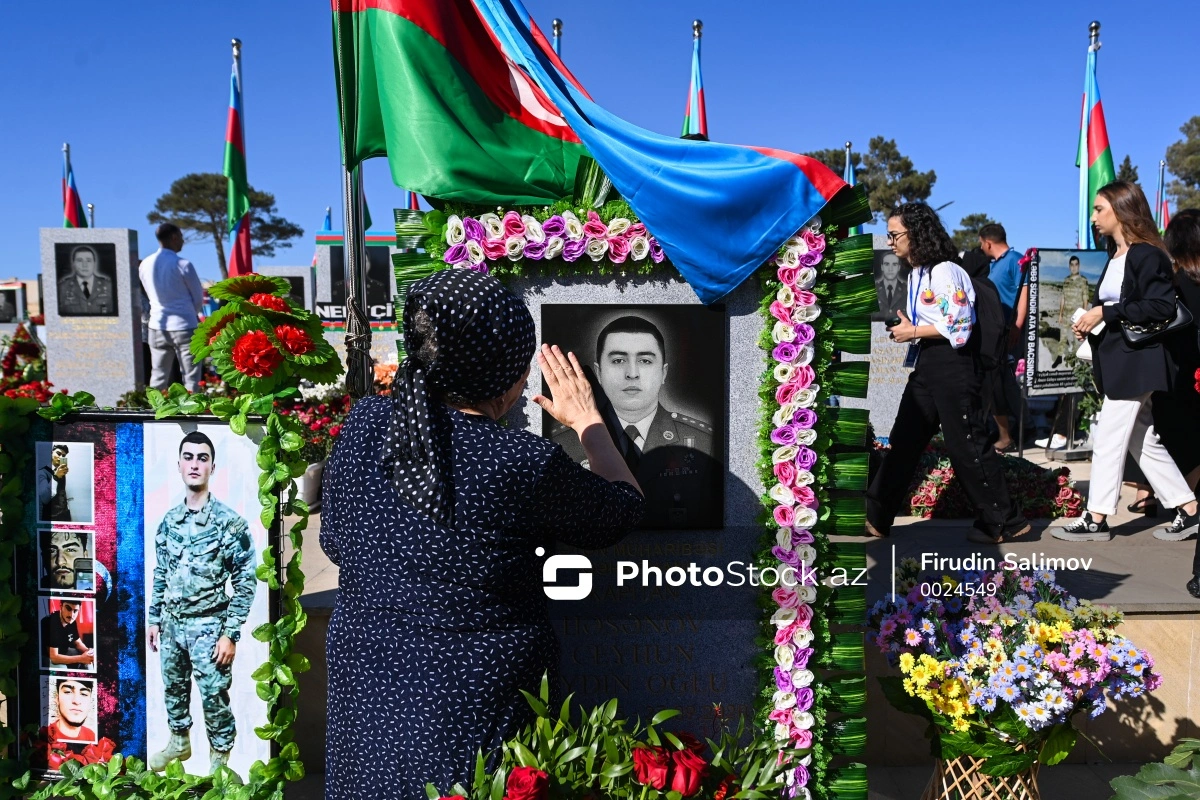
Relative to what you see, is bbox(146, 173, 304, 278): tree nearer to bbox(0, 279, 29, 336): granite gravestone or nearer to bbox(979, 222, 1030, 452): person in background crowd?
bbox(0, 279, 29, 336): granite gravestone

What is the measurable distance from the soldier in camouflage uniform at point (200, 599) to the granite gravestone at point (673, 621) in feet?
2.98

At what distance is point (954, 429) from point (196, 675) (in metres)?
3.58

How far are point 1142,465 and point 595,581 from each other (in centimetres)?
341

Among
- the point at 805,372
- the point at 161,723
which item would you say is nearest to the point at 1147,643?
the point at 805,372

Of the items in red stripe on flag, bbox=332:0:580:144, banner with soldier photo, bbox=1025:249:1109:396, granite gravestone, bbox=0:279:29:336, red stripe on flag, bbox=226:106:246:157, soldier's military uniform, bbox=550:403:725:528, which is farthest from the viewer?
granite gravestone, bbox=0:279:29:336

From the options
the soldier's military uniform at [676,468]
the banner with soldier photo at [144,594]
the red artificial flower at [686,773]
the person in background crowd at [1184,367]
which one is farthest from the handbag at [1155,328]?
the banner with soldier photo at [144,594]

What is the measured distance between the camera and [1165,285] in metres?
4.11

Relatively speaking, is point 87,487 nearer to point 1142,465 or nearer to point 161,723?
point 161,723

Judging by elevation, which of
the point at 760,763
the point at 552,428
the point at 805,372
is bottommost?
the point at 760,763

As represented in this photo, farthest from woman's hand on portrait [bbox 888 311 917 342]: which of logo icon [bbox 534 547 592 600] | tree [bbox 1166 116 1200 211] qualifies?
tree [bbox 1166 116 1200 211]

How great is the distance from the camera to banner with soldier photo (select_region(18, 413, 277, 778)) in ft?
8.25

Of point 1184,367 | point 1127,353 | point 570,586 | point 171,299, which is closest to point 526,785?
point 570,586

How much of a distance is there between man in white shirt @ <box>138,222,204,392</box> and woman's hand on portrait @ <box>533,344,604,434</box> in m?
8.37

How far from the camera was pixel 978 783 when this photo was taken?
8.36 feet
